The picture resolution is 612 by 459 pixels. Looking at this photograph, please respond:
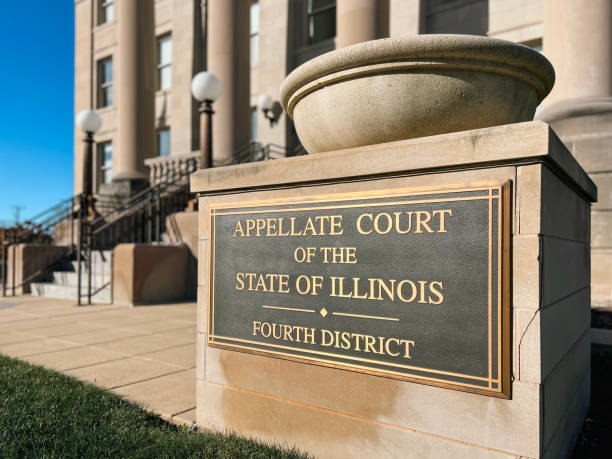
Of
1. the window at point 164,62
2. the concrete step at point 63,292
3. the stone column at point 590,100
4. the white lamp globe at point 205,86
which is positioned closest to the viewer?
the stone column at point 590,100

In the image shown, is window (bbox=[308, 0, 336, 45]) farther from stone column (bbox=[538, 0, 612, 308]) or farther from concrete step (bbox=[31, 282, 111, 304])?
concrete step (bbox=[31, 282, 111, 304])

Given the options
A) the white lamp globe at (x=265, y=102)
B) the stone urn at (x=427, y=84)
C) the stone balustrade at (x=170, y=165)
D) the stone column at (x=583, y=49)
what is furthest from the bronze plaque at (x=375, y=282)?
the white lamp globe at (x=265, y=102)

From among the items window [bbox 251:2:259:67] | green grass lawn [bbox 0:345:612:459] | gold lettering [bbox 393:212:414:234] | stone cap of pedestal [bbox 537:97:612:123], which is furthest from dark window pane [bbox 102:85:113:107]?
gold lettering [bbox 393:212:414:234]

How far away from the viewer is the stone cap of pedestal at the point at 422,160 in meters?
2.18

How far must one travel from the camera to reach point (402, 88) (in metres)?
2.70

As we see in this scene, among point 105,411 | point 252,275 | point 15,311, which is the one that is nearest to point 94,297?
point 15,311

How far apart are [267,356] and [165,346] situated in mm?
3246

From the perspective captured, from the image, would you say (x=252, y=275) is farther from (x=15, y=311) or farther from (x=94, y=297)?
(x=94, y=297)

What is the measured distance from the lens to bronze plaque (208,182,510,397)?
2.25 m

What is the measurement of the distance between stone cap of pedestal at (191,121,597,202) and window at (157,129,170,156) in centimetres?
1860

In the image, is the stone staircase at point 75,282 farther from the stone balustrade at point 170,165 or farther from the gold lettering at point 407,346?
the gold lettering at point 407,346

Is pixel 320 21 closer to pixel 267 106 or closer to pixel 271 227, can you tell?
pixel 267 106

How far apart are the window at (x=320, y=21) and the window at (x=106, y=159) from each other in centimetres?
1147

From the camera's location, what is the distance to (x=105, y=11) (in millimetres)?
23281
